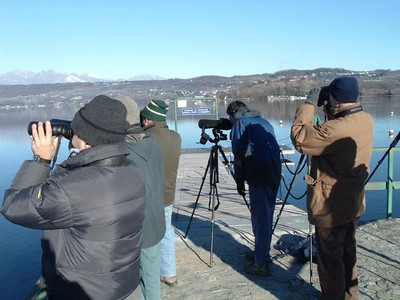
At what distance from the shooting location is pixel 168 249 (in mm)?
3414

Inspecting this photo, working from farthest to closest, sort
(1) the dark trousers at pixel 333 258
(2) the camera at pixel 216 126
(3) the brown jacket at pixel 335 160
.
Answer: (2) the camera at pixel 216 126
(1) the dark trousers at pixel 333 258
(3) the brown jacket at pixel 335 160

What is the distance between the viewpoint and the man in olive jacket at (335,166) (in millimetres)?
2613

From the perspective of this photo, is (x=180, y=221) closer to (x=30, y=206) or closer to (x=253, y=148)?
(x=253, y=148)

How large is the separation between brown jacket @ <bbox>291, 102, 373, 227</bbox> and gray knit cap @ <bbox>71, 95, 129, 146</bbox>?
130cm

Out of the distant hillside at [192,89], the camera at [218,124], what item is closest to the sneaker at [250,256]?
the camera at [218,124]

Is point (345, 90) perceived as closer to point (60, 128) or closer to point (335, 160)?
point (335, 160)

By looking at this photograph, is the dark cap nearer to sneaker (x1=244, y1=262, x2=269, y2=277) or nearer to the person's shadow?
the person's shadow

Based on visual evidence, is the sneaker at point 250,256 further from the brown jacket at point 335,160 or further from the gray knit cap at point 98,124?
the gray knit cap at point 98,124

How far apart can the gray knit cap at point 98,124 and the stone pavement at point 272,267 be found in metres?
2.00

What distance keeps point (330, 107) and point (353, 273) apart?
3.99ft

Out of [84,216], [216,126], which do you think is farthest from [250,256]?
[84,216]

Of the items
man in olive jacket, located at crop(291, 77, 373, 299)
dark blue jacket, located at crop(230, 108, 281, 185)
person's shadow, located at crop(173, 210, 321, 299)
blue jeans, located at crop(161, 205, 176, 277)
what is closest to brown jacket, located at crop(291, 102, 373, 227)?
man in olive jacket, located at crop(291, 77, 373, 299)

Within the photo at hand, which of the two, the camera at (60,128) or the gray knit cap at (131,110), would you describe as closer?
the camera at (60,128)

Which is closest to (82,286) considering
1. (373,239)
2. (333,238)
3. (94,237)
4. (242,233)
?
(94,237)
